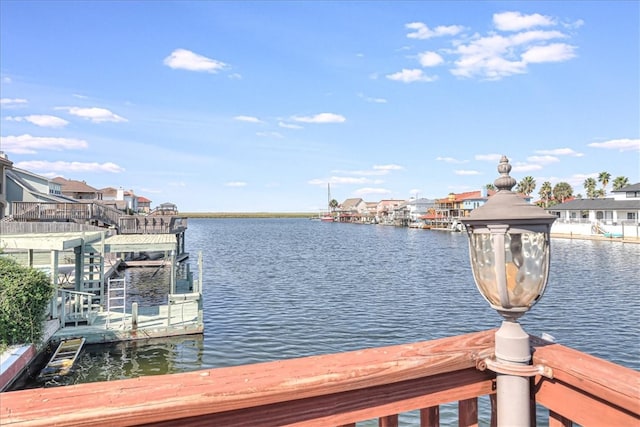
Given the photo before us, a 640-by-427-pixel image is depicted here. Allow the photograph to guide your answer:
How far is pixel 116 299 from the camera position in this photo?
765 inches

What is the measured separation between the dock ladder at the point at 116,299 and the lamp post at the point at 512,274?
15.2m

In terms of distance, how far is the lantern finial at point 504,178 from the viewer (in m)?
2.15

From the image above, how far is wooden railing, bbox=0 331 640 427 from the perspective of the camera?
130 cm

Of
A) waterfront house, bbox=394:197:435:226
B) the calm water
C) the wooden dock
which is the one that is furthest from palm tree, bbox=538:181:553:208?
the wooden dock

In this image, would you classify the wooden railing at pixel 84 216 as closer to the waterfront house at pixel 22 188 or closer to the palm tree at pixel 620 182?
the waterfront house at pixel 22 188

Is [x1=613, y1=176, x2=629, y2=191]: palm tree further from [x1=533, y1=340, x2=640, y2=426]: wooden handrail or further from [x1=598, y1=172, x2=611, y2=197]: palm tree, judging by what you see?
[x1=533, y1=340, x2=640, y2=426]: wooden handrail

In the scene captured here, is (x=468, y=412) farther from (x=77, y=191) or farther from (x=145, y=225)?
(x=77, y=191)

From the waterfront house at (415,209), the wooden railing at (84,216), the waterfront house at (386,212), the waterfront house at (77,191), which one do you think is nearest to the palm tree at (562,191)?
the waterfront house at (415,209)

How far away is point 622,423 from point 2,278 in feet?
40.7

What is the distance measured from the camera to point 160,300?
23781 mm

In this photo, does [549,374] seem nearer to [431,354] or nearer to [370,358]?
[431,354]

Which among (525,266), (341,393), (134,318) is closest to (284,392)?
(341,393)

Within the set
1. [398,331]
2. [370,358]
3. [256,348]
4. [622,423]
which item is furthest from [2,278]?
[398,331]

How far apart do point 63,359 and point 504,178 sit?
549 inches
